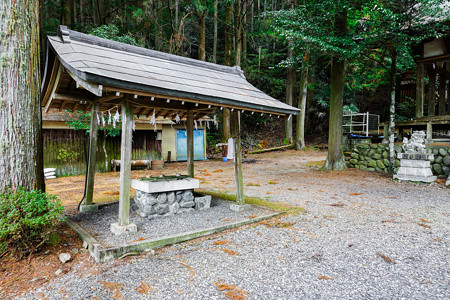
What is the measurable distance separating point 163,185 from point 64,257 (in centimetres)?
192

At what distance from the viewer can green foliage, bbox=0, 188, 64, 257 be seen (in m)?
3.27

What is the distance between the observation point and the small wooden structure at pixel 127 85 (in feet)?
11.9

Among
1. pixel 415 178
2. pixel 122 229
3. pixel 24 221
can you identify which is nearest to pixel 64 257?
pixel 24 221

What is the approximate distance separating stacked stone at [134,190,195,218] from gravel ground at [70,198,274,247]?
116 mm

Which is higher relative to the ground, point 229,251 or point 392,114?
point 392,114

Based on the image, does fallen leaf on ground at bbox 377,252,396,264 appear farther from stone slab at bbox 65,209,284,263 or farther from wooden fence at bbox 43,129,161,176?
wooden fence at bbox 43,129,161,176

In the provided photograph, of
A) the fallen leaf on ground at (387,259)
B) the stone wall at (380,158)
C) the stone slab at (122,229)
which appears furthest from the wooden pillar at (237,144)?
the stone wall at (380,158)

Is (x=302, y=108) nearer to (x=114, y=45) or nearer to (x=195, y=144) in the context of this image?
(x=195, y=144)

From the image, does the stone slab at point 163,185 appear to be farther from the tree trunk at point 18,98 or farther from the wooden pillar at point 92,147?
the tree trunk at point 18,98

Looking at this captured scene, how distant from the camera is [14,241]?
3418 millimetres

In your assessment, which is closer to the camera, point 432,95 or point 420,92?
point 420,92

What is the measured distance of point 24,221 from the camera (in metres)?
3.29

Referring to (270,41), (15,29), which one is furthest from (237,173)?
(270,41)

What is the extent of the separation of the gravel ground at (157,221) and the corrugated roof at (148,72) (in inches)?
84.2
